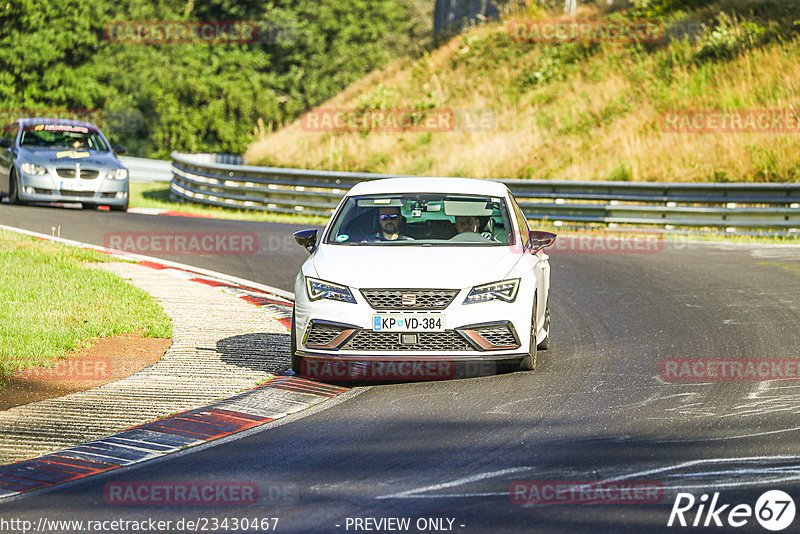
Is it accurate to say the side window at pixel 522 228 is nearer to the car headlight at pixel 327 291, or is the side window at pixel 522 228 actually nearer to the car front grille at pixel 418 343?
the car front grille at pixel 418 343

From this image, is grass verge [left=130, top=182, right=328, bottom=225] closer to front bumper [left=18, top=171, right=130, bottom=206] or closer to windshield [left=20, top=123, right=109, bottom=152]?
front bumper [left=18, top=171, right=130, bottom=206]

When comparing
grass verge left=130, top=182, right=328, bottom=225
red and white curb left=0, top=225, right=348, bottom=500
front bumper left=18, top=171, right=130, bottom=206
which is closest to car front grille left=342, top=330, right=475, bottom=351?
red and white curb left=0, top=225, right=348, bottom=500

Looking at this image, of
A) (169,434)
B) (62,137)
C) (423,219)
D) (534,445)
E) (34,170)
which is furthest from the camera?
(62,137)

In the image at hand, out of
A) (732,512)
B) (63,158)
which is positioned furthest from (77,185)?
(732,512)

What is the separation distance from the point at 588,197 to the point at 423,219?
1338 cm

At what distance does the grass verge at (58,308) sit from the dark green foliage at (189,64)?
3651cm

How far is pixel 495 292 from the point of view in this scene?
8.93 m

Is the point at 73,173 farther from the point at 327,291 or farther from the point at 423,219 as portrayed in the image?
the point at 327,291

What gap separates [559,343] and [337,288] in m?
2.78

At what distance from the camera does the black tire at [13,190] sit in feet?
75.6

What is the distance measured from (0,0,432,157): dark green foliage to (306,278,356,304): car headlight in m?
42.1

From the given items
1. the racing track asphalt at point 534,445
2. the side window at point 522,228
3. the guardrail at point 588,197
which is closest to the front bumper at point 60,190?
the guardrail at point 588,197

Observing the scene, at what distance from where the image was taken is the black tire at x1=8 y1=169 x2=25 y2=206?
75.6ft

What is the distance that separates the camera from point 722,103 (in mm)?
28625
